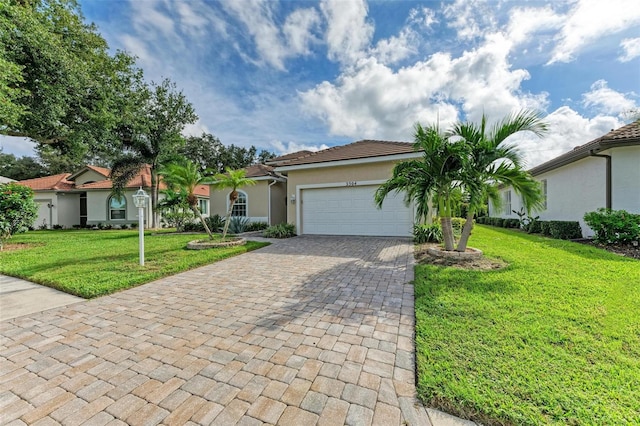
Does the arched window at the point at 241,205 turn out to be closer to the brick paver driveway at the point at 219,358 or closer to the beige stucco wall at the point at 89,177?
the brick paver driveway at the point at 219,358

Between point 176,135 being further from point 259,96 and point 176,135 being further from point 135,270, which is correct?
point 135,270

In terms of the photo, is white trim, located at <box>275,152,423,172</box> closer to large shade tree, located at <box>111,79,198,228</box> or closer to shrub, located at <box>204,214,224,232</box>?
shrub, located at <box>204,214,224,232</box>

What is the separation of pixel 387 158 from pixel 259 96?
7803 mm

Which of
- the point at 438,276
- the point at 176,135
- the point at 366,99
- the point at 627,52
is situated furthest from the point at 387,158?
the point at 176,135

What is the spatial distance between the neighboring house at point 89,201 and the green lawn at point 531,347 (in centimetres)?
2260

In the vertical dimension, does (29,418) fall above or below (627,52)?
below

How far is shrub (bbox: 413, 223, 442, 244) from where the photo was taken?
9.64 meters

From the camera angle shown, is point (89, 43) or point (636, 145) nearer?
point (636, 145)

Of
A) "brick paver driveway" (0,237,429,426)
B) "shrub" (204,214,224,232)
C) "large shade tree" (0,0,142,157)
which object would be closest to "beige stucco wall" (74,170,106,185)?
"large shade tree" (0,0,142,157)

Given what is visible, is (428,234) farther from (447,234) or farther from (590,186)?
(590,186)

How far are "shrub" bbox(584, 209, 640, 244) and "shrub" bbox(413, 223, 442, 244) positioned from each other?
4907mm

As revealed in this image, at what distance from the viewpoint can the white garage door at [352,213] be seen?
11.5m

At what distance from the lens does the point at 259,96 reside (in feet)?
45.9

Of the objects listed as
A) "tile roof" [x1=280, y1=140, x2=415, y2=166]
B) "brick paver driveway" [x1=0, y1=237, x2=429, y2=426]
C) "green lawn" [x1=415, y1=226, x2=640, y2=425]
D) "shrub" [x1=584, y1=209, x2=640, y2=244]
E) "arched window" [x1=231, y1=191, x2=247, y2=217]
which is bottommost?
"brick paver driveway" [x1=0, y1=237, x2=429, y2=426]
